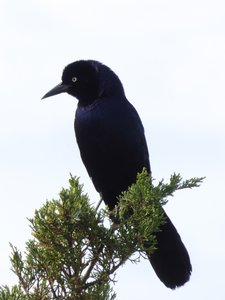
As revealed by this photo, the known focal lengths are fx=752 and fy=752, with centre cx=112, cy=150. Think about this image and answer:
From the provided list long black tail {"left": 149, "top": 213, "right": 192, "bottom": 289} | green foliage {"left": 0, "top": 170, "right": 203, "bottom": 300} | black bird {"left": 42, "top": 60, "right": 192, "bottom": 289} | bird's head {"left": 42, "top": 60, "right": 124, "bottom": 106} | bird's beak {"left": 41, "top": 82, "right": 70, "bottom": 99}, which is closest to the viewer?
green foliage {"left": 0, "top": 170, "right": 203, "bottom": 300}

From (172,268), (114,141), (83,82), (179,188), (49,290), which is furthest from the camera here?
(83,82)

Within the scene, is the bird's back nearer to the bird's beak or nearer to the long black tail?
the bird's beak

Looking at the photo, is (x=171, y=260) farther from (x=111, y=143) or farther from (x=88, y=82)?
(x=88, y=82)

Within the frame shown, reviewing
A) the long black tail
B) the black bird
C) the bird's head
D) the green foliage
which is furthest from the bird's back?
the green foliage

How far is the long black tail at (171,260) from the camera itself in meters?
5.60

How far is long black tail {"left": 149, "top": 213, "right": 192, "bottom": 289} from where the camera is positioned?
560 cm

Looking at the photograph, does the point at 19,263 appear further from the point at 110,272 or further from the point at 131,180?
the point at 131,180

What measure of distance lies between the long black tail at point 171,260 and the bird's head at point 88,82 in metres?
1.29

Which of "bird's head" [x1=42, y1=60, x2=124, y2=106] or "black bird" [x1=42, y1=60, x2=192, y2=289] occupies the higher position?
"bird's head" [x1=42, y1=60, x2=124, y2=106]

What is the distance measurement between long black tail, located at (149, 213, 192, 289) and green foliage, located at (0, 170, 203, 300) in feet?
4.67

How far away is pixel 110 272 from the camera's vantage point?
4.21 m

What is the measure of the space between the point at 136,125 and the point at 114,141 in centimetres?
29

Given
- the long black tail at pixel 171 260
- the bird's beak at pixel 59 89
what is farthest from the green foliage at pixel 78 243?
the bird's beak at pixel 59 89

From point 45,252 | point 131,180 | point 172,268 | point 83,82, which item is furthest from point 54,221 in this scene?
point 83,82
